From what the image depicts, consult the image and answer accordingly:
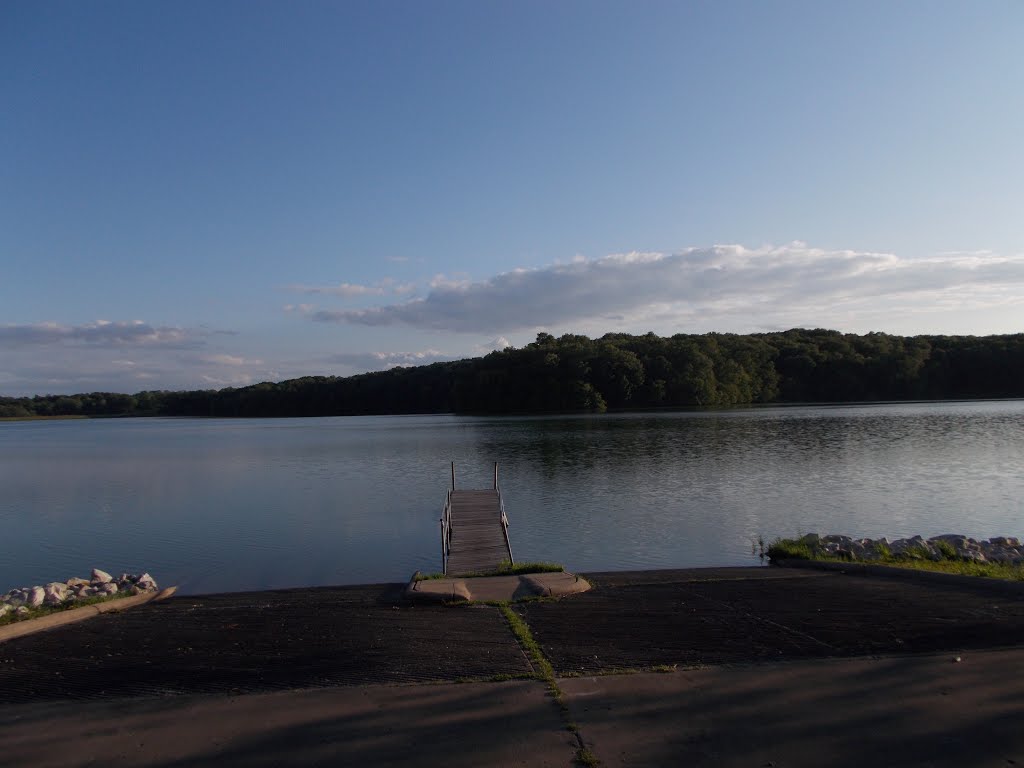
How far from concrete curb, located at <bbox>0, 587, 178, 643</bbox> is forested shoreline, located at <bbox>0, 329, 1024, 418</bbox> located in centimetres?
6845

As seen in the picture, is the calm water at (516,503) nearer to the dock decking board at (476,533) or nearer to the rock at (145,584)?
the dock decking board at (476,533)

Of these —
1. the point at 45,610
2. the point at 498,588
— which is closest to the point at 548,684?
the point at 498,588

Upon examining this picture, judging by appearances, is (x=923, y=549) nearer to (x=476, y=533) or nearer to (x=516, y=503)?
(x=476, y=533)

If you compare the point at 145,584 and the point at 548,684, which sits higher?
the point at 548,684

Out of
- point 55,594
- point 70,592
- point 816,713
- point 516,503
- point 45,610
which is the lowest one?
point 516,503

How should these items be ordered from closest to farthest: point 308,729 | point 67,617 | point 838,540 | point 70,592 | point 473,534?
point 308,729, point 67,617, point 70,592, point 838,540, point 473,534

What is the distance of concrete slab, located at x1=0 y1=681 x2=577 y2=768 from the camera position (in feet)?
12.5

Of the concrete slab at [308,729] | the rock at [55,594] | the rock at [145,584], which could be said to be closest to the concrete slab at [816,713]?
the concrete slab at [308,729]

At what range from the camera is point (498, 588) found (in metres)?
8.30

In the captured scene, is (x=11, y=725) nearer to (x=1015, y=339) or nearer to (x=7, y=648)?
(x=7, y=648)

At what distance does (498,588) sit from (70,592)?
655cm

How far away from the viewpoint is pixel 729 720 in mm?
4117

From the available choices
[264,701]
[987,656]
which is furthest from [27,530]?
[987,656]

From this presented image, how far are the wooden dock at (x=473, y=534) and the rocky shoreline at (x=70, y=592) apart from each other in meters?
4.52
